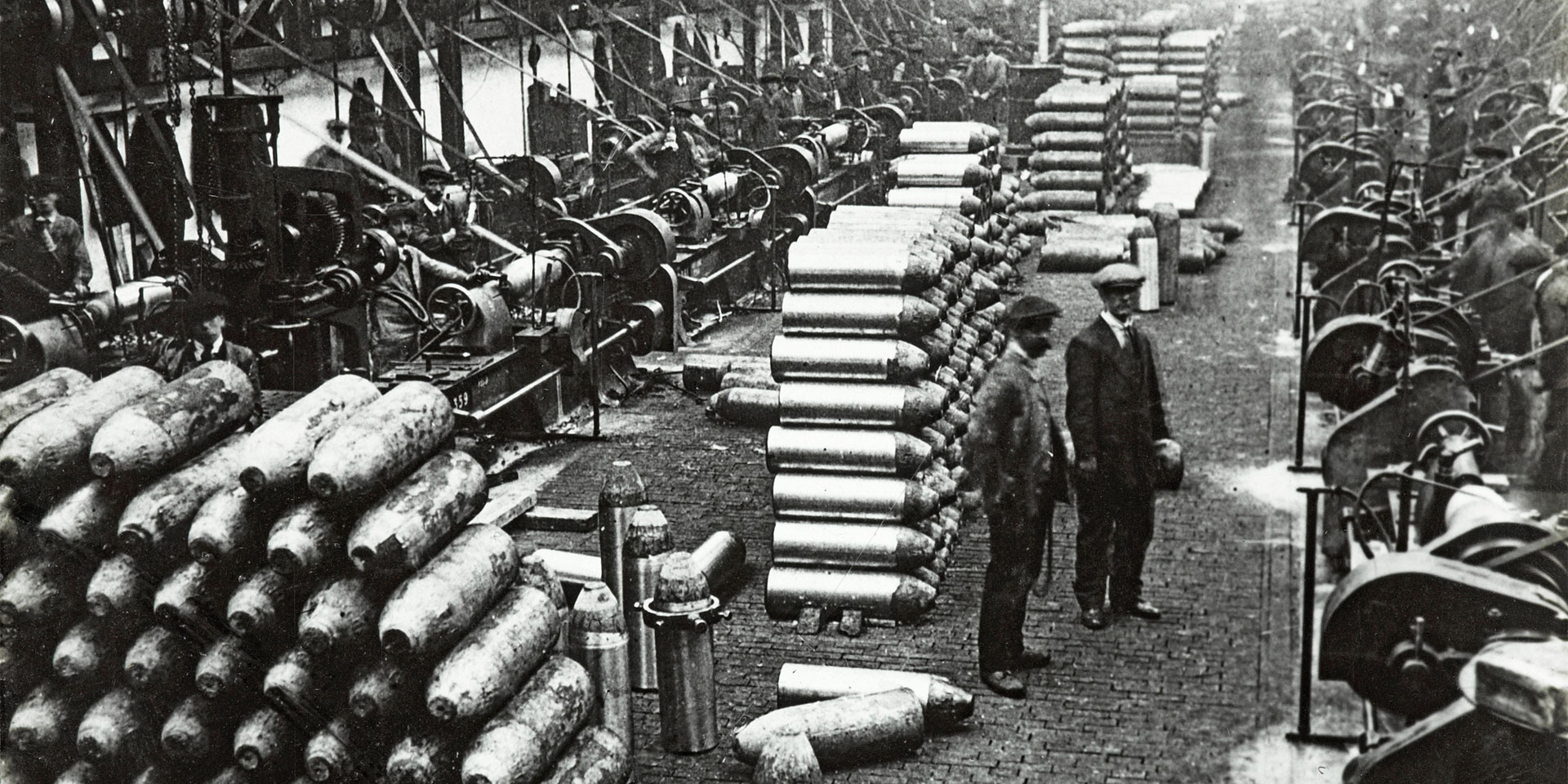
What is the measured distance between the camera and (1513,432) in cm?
1153

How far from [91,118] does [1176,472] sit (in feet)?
35.2

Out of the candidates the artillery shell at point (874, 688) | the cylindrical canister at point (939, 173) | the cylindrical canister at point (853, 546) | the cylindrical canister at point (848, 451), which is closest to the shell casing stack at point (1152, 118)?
the cylindrical canister at point (939, 173)

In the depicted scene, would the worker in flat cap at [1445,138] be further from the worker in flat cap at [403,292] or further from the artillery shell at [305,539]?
the artillery shell at [305,539]

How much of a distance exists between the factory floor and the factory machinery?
1.30ft

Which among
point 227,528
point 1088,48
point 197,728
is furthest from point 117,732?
point 1088,48

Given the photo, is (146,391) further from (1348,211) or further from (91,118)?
(1348,211)

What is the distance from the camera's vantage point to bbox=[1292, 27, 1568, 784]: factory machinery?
586 centimetres

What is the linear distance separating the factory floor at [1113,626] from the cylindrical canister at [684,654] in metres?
0.13

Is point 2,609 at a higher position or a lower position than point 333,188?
lower

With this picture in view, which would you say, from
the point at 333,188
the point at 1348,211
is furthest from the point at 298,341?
the point at 1348,211

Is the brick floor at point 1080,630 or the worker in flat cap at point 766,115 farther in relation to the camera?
the worker in flat cap at point 766,115

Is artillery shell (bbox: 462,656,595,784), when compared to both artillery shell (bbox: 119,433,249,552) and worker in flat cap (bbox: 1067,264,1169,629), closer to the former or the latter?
artillery shell (bbox: 119,433,249,552)

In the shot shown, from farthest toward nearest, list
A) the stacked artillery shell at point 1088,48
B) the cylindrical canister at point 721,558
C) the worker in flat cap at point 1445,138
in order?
the stacked artillery shell at point 1088,48
the worker in flat cap at point 1445,138
the cylindrical canister at point 721,558

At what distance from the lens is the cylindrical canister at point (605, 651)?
7.14 m
